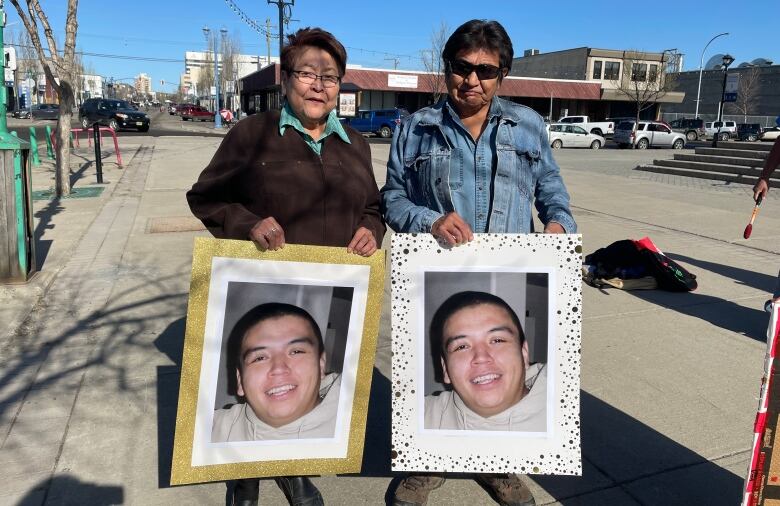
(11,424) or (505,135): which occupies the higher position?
(505,135)

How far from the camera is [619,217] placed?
9844mm

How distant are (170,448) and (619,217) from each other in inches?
335

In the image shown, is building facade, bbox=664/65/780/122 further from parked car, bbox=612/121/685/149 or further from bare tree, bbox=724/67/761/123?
parked car, bbox=612/121/685/149

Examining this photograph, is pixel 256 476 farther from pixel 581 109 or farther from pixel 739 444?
pixel 581 109

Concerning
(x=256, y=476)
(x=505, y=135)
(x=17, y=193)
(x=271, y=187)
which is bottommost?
(x=256, y=476)

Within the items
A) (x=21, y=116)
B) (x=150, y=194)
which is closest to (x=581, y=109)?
(x=21, y=116)

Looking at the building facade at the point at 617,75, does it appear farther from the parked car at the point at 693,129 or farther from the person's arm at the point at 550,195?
the person's arm at the point at 550,195

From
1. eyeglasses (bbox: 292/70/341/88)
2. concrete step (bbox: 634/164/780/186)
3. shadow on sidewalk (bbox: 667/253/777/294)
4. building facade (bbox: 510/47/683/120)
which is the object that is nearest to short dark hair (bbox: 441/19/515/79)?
eyeglasses (bbox: 292/70/341/88)

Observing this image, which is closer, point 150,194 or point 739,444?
point 739,444

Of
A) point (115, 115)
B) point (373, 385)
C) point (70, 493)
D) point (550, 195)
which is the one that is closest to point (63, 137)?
point (373, 385)

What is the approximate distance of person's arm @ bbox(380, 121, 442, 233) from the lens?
2.45 m

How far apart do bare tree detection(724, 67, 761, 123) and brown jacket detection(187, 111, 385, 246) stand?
69.9 metres

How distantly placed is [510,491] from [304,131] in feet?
5.73

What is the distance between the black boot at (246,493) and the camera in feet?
8.18
